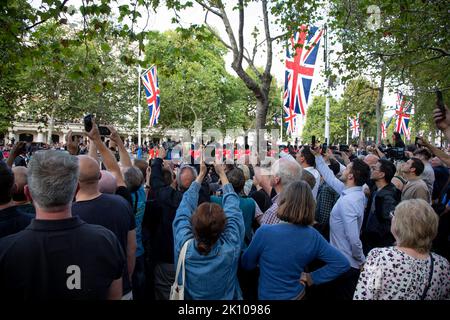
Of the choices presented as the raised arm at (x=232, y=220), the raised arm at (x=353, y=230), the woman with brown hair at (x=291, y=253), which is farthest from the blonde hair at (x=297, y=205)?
the raised arm at (x=353, y=230)

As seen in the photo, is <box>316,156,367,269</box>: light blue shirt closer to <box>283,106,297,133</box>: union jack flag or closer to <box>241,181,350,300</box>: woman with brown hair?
<box>241,181,350,300</box>: woman with brown hair

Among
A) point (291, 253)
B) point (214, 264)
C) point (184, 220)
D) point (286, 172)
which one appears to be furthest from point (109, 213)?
point (286, 172)

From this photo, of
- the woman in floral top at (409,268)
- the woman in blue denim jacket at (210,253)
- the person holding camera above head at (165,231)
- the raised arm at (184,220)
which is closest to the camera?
the woman in floral top at (409,268)

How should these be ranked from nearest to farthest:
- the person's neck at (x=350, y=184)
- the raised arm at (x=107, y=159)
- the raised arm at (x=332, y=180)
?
the raised arm at (x=107, y=159)
the person's neck at (x=350, y=184)
the raised arm at (x=332, y=180)

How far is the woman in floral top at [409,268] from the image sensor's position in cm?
255

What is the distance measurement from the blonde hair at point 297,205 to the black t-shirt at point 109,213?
1266 millimetres

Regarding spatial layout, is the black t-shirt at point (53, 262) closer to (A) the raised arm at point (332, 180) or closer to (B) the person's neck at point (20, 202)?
(B) the person's neck at point (20, 202)

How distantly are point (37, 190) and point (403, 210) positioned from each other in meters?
2.36

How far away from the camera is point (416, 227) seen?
8.64ft

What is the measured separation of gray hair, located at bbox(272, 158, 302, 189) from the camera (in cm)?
416

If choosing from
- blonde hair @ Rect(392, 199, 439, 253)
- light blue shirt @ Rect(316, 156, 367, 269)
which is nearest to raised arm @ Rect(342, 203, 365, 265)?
light blue shirt @ Rect(316, 156, 367, 269)

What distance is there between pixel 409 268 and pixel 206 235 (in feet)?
4.52

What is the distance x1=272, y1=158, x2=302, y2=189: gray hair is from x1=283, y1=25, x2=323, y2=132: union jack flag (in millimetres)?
7076

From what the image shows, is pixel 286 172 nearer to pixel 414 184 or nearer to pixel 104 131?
pixel 414 184
